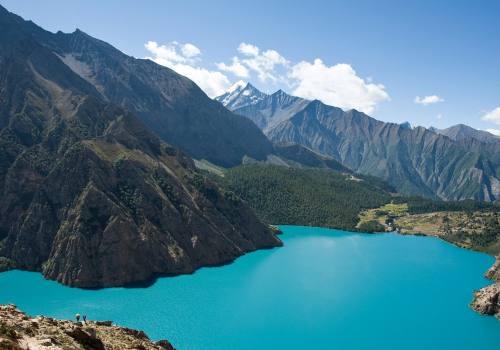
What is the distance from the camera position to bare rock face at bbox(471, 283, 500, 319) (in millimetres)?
147500

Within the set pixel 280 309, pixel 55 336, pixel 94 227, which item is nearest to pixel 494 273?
pixel 280 309

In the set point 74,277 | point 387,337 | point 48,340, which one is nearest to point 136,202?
point 74,277

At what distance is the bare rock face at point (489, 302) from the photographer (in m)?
148

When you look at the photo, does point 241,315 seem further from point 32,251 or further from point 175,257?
point 32,251

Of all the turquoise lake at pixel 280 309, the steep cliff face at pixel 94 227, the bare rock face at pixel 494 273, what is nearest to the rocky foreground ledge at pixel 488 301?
the turquoise lake at pixel 280 309

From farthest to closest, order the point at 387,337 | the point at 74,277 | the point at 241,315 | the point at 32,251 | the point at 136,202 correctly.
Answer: the point at 136,202 → the point at 32,251 → the point at 74,277 → the point at 241,315 → the point at 387,337

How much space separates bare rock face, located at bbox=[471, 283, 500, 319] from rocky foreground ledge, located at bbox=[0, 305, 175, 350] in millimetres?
124758

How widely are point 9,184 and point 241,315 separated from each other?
121423mm

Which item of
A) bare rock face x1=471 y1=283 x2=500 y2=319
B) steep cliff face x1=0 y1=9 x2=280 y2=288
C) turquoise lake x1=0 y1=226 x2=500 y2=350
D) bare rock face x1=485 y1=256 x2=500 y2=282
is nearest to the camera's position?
turquoise lake x1=0 y1=226 x2=500 y2=350

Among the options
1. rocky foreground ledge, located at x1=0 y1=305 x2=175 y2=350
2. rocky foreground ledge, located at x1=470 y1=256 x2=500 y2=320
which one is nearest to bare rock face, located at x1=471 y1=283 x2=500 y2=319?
rocky foreground ledge, located at x1=470 y1=256 x2=500 y2=320

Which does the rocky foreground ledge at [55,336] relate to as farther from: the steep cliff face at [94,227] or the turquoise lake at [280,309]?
the steep cliff face at [94,227]

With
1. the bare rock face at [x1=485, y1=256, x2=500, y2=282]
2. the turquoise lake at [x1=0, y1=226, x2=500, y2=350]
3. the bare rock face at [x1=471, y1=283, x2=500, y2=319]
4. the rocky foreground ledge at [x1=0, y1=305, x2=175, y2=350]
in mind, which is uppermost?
the rocky foreground ledge at [x1=0, y1=305, x2=175, y2=350]

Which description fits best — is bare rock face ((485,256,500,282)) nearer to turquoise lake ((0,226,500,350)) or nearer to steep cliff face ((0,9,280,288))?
turquoise lake ((0,226,500,350))

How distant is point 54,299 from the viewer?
464ft
